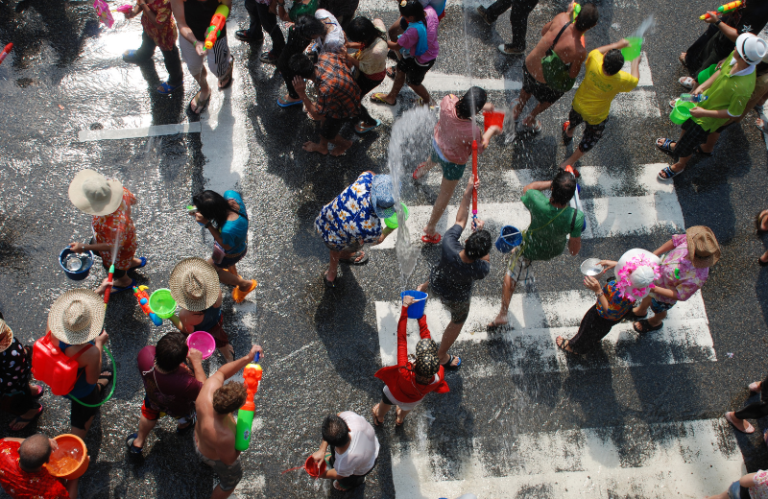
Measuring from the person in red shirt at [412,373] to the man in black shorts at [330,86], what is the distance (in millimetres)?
2613

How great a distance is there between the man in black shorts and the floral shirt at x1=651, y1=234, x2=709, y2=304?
360 centimetres

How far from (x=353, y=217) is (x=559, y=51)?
3.21 m

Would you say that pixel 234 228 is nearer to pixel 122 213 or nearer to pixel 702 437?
pixel 122 213

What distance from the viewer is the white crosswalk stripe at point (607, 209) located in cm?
618

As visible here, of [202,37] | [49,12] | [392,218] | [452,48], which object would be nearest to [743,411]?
[392,218]

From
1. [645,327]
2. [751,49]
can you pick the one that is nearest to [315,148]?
[645,327]

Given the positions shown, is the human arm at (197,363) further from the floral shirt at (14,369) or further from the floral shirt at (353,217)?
the floral shirt at (353,217)

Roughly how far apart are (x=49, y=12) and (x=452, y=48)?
5.73 metres

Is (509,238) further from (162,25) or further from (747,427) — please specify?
(162,25)

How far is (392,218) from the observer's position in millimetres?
4645

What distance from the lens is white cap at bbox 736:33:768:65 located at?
5.39 metres

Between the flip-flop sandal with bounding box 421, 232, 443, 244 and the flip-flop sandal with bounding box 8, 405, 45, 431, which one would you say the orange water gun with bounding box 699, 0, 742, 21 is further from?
the flip-flop sandal with bounding box 8, 405, 45, 431

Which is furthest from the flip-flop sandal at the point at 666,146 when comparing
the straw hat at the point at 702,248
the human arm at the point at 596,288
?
the human arm at the point at 596,288

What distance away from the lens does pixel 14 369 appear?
4227 millimetres
